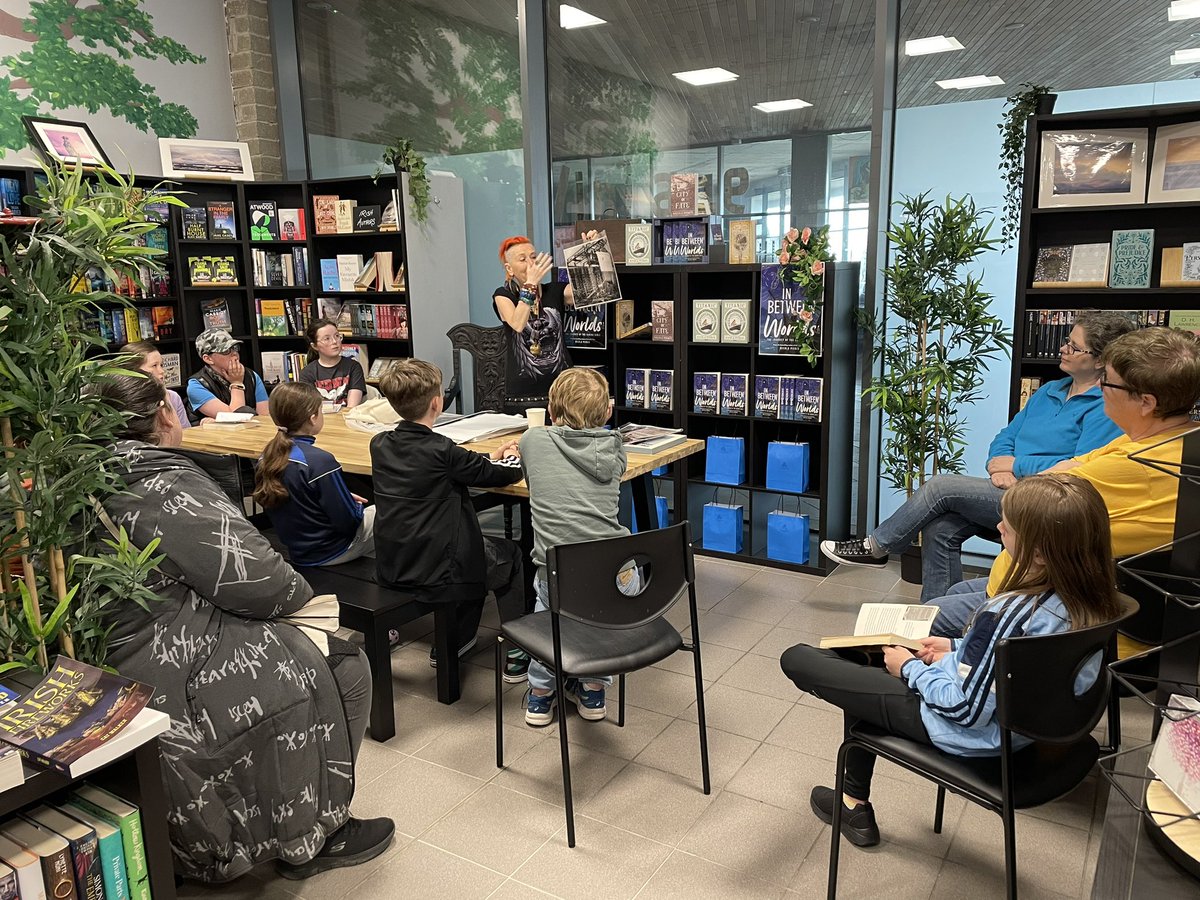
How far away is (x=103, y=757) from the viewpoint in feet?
5.19

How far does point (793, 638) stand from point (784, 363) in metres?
1.57

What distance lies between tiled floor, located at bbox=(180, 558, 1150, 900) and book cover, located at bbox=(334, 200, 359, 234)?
3.47 metres

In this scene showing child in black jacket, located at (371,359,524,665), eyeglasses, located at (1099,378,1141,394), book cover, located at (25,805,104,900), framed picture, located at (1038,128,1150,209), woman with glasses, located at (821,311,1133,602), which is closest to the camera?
book cover, located at (25,805,104,900)

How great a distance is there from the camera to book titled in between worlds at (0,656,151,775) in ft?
5.09

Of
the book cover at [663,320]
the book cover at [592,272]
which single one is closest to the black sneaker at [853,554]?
the book cover at [663,320]

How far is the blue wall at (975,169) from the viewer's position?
426 centimetres

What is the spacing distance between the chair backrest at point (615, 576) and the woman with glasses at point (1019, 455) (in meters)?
1.46

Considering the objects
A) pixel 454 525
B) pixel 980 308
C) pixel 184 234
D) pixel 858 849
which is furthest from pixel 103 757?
pixel 184 234

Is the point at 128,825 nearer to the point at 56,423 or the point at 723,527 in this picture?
the point at 56,423

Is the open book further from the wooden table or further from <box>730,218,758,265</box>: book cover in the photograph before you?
<box>730,218,758,265</box>: book cover

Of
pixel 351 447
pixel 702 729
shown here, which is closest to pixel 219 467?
pixel 351 447

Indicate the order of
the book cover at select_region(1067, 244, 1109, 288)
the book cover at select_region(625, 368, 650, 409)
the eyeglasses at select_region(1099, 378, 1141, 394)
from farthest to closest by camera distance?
the book cover at select_region(625, 368, 650, 409)
the book cover at select_region(1067, 244, 1109, 288)
the eyeglasses at select_region(1099, 378, 1141, 394)

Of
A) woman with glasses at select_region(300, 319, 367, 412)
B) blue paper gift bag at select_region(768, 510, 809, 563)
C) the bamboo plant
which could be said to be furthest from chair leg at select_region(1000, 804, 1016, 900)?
woman with glasses at select_region(300, 319, 367, 412)

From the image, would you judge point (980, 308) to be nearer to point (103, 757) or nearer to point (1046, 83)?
point (1046, 83)
